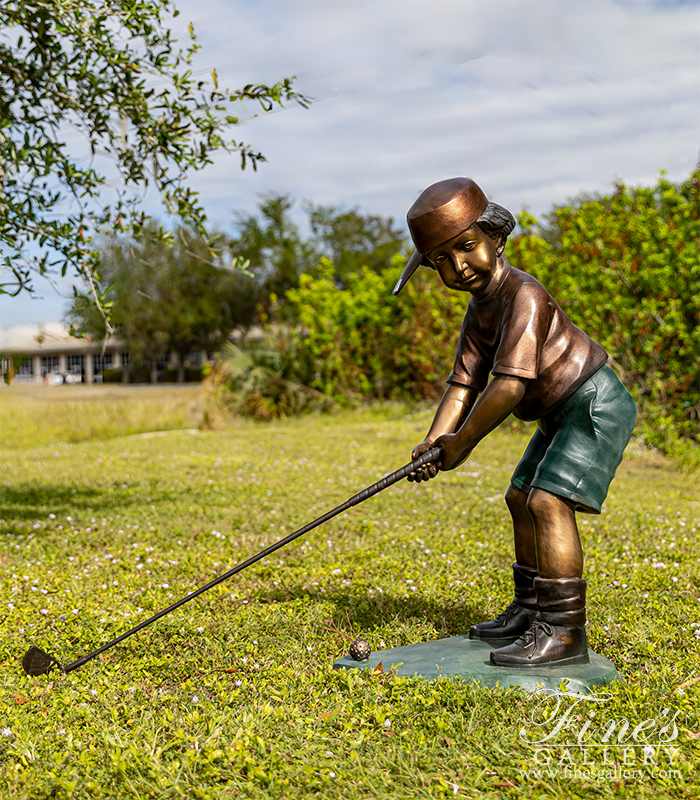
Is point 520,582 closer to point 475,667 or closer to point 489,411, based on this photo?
point 475,667

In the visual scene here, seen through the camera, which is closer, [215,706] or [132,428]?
[215,706]

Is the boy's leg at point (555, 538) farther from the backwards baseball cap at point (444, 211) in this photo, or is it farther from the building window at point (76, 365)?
the building window at point (76, 365)

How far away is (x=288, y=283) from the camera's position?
43062 mm

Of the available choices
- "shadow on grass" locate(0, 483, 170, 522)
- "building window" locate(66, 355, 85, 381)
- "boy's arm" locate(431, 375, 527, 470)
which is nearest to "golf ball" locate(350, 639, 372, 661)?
"boy's arm" locate(431, 375, 527, 470)

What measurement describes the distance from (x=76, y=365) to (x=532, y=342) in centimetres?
5499

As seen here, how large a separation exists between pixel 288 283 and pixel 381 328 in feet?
94.6

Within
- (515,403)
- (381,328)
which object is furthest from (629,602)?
(381,328)

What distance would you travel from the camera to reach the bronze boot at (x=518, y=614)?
11.0 ft

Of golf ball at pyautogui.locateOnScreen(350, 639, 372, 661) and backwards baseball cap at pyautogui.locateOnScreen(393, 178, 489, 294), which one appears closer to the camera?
backwards baseball cap at pyautogui.locateOnScreen(393, 178, 489, 294)

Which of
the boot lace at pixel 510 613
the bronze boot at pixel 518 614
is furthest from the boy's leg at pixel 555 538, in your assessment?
the boot lace at pixel 510 613

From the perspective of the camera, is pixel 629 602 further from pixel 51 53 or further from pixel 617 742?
pixel 51 53

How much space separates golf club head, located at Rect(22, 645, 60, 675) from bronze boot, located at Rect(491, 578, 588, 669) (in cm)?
196

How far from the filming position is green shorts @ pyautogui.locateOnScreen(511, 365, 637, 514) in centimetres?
301

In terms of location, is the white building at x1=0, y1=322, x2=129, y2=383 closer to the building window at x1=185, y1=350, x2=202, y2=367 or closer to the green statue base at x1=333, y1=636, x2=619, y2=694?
the building window at x1=185, y1=350, x2=202, y2=367
